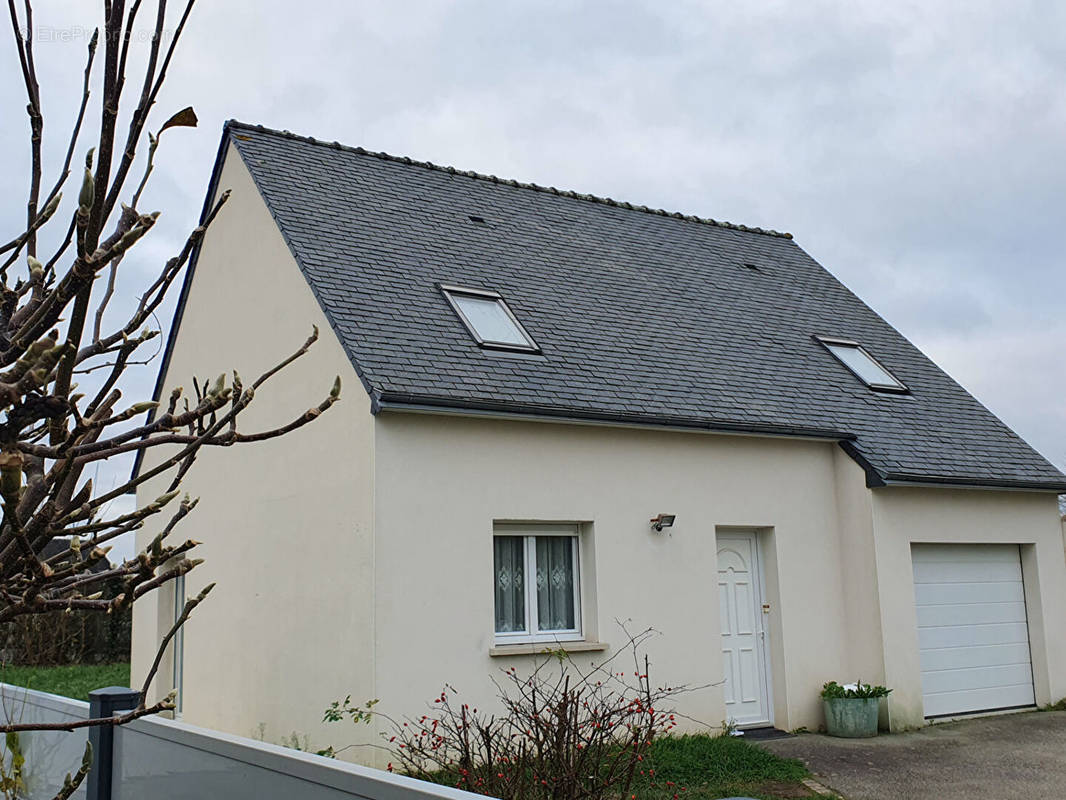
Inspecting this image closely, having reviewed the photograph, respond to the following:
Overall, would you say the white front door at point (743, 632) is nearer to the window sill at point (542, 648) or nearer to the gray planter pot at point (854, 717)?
the gray planter pot at point (854, 717)

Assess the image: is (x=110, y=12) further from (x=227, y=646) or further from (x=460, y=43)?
(x=227, y=646)

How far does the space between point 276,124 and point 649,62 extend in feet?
18.0

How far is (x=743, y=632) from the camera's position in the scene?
11.9 metres

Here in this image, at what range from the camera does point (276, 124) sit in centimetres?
1477

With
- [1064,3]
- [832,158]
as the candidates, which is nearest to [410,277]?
[1064,3]

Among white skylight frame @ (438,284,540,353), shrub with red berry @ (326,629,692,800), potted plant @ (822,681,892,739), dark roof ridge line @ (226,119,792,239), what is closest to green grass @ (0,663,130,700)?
shrub with red berry @ (326,629,692,800)

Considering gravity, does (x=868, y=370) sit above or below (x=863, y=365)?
below

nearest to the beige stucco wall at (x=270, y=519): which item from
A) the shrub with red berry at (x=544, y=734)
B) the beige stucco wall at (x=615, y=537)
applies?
the beige stucco wall at (x=615, y=537)

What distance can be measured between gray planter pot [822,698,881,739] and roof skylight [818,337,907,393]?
15.1ft

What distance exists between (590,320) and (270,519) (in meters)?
4.52

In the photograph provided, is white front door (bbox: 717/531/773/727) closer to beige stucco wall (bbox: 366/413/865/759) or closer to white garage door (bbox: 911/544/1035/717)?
beige stucco wall (bbox: 366/413/865/759)

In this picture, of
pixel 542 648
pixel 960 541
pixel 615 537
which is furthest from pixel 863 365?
pixel 542 648

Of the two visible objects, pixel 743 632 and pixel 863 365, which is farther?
pixel 863 365

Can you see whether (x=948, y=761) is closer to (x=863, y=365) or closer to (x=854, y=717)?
(x=854, y=717)
